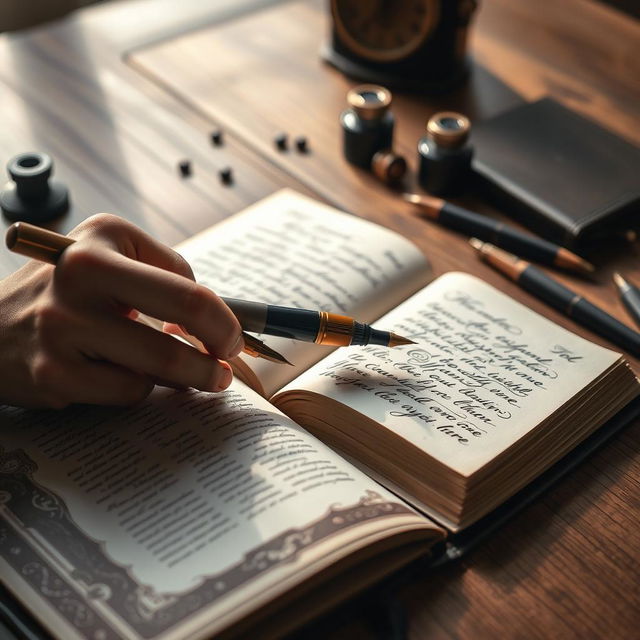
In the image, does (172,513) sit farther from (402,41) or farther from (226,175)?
(402,41)

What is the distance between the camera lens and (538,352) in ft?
2.84

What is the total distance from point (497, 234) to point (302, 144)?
32cm

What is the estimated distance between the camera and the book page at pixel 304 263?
3.04 ft

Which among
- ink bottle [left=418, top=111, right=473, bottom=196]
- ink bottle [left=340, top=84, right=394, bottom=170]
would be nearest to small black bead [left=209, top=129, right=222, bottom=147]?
ink bottle [left=340, top=84, right=394, bottom=170]

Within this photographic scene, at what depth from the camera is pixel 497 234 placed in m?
1.07

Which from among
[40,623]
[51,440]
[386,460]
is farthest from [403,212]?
[40,623]

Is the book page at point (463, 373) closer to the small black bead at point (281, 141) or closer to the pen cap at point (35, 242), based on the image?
the pen cap at point (35, 242)

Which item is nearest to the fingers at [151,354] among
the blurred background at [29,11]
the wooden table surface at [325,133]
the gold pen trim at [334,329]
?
the gold pen trim at [334,329]

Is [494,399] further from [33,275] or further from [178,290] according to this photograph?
[33,275]

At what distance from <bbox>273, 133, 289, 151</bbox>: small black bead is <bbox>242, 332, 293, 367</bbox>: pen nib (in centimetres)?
47

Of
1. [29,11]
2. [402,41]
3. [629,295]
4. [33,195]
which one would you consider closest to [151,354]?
[33,195]

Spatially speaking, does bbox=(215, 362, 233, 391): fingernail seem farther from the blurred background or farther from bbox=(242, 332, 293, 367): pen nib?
the blurred background

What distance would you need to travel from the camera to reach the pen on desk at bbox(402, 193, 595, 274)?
103 centimetres

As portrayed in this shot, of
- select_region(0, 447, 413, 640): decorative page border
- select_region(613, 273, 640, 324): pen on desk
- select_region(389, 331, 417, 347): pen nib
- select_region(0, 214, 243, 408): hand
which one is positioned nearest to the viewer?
select_region(0, 447, 413, 640): decorative page border
